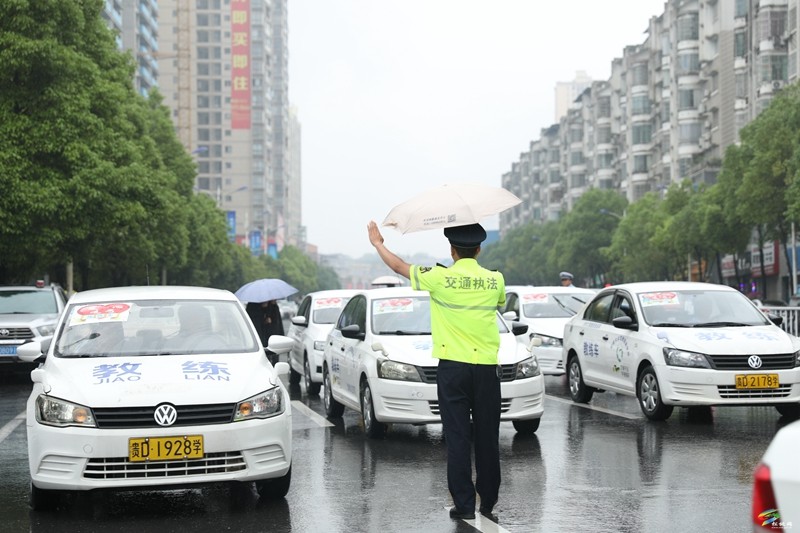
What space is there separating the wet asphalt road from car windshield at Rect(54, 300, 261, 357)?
1.04 meters

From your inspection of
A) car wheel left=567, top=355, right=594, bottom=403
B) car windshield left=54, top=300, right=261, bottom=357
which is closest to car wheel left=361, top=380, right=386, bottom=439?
car windshield left=54, top=300, right=261, bottom=357

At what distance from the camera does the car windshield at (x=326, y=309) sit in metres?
18.2

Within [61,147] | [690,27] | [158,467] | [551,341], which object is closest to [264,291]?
[551,341]

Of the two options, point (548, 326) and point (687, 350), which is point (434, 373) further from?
point (548, 326)

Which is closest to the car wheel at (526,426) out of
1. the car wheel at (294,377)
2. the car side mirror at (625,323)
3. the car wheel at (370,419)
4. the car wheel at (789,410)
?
the car wheel at (370,419)

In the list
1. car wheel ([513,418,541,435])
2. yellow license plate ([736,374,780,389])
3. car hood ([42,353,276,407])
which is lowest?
car wheel ([513,418,541,435])

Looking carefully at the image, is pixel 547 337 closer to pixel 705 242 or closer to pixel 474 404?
pixel 474 404

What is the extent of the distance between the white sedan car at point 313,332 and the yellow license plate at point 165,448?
8.90m

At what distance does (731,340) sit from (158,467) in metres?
7.00

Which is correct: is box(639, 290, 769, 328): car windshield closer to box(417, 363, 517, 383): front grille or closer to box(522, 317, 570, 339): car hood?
box(417, 363, 517, 383): front grille

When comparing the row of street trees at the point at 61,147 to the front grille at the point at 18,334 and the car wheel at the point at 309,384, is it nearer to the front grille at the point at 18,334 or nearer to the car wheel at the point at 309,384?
the front grille at the point at 18,334

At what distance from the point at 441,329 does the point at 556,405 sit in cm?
814

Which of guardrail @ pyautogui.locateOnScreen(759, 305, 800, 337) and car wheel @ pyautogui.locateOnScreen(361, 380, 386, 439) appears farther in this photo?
guardrail @ pyautogui.locateOnScreen(759, 305, 800, 337)

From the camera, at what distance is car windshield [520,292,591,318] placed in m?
20.4
